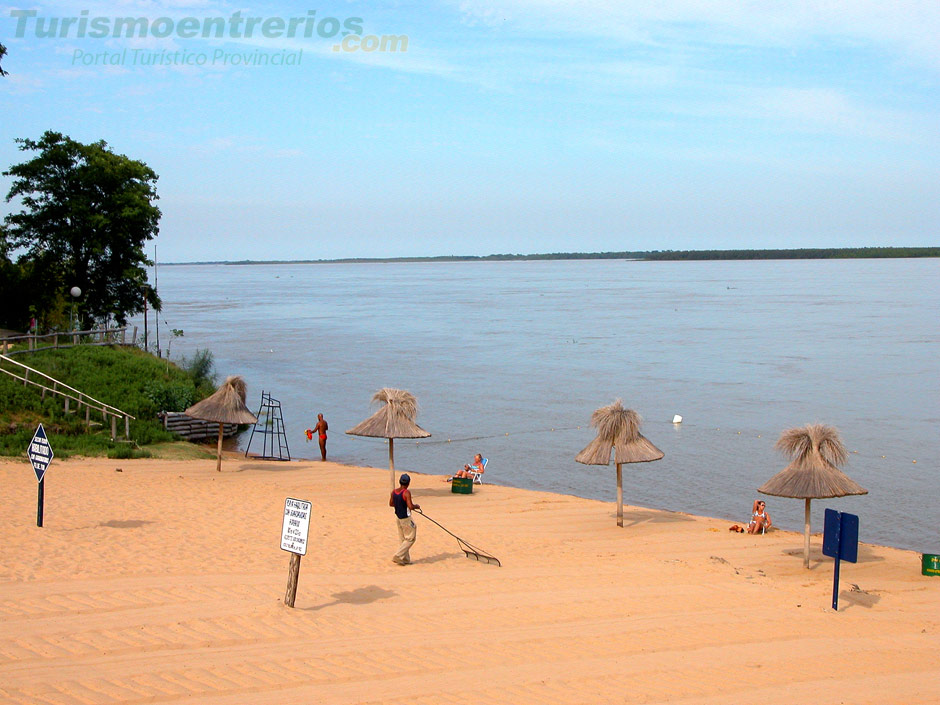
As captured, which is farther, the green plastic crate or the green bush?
the green bush

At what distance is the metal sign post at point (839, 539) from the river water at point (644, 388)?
7007 millimetres

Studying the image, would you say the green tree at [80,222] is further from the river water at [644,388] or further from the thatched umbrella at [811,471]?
the thatched umbrella at [811,471]

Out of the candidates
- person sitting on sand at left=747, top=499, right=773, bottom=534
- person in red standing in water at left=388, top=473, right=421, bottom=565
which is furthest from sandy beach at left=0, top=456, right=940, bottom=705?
person sitting on sand at left=747, top=499, right=773, bottom=534

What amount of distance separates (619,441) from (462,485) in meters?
4.36

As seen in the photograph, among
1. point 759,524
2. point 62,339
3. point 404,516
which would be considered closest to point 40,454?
point 404,516

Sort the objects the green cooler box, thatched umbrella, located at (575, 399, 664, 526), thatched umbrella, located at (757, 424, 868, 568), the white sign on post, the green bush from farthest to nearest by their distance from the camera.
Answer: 1. the green bush
2. the green cooler box
3. thatched umbrella, located at (575, 399, 664, 526)
4. thatched umbrella, located at (757, 424, 868, 568)
5. the white sign on post

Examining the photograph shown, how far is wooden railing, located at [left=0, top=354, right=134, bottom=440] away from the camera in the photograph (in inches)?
918

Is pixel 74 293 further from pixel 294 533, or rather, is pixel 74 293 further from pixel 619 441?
pixel 294 533

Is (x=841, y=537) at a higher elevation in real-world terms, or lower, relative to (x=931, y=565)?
higher

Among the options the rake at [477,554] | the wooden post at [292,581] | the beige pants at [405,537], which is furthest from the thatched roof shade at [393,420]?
the wooden post at [292,581]

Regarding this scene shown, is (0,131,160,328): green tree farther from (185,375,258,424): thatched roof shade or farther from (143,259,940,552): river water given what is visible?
(185,375,258,424): thatched roof shade

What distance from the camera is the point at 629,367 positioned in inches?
1825

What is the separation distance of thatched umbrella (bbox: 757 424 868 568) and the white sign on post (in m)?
7.98

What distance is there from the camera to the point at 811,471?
14.0 m
